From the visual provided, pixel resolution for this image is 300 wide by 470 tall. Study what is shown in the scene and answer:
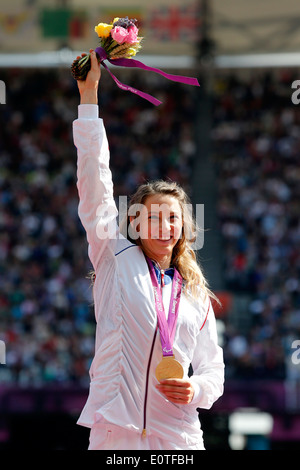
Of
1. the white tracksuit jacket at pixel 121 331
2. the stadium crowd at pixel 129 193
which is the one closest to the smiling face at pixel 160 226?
the white tracksuit jacket at pixel 121 331

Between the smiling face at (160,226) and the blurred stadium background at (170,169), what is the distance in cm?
797

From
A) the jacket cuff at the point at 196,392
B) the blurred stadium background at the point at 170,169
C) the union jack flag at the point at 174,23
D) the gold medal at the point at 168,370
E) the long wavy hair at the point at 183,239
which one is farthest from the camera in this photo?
the union jack flag at the point at 174,23

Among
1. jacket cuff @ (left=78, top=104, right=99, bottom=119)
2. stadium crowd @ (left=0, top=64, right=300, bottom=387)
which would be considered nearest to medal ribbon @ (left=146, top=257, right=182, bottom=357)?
jacket cuff @ (left=78, top=104, right=99, bottom=119)

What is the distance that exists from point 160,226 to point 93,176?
334 mm

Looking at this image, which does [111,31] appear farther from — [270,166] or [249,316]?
[270,166]

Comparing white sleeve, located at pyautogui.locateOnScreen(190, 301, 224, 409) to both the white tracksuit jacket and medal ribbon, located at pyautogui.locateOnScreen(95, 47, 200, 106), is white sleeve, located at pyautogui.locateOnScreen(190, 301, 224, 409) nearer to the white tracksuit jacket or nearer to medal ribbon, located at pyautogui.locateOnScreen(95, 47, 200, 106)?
the white tracksuit jacket

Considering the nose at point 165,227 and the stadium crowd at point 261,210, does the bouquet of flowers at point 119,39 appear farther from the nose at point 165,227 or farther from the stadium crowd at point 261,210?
the stadium crowd at point 261,210

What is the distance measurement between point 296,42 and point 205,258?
17.9 ft

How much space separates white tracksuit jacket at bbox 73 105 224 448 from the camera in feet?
8.41

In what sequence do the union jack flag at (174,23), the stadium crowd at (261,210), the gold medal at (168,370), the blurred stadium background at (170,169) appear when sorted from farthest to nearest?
the union jack flag at (174,23)
the stadium crowd at (261,210)
the blurred stadium background at (170,169)
the gold medal at (168,370)

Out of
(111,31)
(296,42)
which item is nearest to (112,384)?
(111,31)

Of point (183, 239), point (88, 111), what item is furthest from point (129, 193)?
point (88, 111)

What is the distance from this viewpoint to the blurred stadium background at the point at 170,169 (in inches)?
505

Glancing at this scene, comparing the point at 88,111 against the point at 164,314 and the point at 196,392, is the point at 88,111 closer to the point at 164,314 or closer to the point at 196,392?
the point at 164,314
